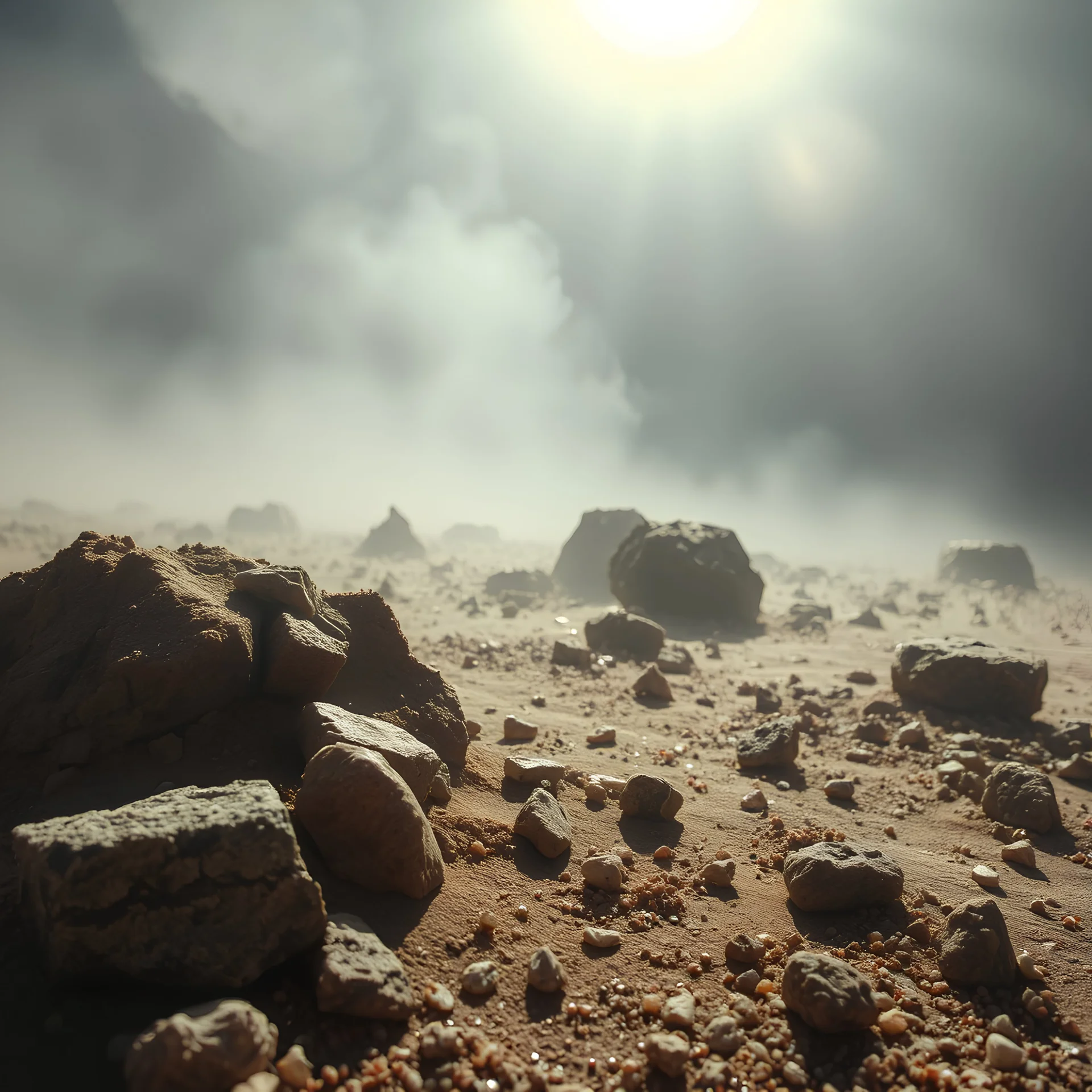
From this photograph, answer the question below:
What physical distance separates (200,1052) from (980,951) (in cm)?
300

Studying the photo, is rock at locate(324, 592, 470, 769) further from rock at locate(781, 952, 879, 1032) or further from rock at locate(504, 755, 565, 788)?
rock at locate(781, 952, 879, 1032)

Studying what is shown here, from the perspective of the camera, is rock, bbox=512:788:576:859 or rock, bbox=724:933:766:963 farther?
rock, bbox=512:788:576:859

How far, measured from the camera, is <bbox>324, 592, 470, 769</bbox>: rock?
4.11 metres

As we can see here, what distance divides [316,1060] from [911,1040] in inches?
84.8

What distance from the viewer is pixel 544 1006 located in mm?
2387

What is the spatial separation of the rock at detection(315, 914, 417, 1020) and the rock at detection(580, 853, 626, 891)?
1194mm

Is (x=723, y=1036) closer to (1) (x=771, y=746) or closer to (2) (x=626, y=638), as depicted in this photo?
(1) (x=771, y=746)

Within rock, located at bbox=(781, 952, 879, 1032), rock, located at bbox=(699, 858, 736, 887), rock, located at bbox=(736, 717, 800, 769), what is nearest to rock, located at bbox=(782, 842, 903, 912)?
rock, located at bbox=(699, 858, 736, 887)

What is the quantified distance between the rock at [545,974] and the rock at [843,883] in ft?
4.72

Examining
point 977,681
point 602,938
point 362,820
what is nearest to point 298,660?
point 362,820

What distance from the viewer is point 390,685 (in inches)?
170

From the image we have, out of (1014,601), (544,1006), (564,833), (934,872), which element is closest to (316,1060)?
(544,1006)

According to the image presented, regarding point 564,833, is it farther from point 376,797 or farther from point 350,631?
point 350,631

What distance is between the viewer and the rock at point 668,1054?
214 centimetres
